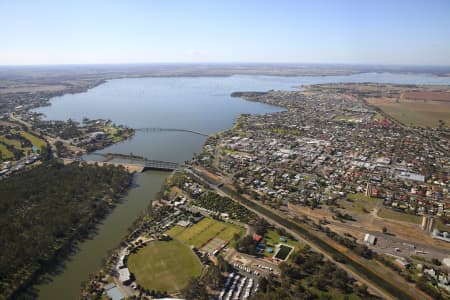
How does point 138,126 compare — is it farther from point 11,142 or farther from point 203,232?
point 203,232

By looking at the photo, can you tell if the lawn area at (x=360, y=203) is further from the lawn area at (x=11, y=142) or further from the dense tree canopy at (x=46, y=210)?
the lawn area at (x=11, y=142)

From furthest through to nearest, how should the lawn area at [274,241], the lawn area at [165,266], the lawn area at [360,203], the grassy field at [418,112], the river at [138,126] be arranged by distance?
the grassy field at [418,112] → the lawn area at [360,203] → the lawn area at [274,241] → the river at [138,126] → the lawn area at [165,266]

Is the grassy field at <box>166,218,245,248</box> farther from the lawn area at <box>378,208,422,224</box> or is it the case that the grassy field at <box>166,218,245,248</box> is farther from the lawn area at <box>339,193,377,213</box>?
the lawn area at <box>378,208,422,224</box>

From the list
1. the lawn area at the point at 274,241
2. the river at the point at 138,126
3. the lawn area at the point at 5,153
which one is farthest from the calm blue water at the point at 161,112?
the lawn area at the point at 274,241

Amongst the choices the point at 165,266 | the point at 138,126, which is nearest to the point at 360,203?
the point at 165,266

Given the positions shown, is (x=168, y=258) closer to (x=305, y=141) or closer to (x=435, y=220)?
(x=435, y=220)

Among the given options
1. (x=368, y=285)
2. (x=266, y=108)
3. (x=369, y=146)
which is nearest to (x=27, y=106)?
(x=266, y=108)
